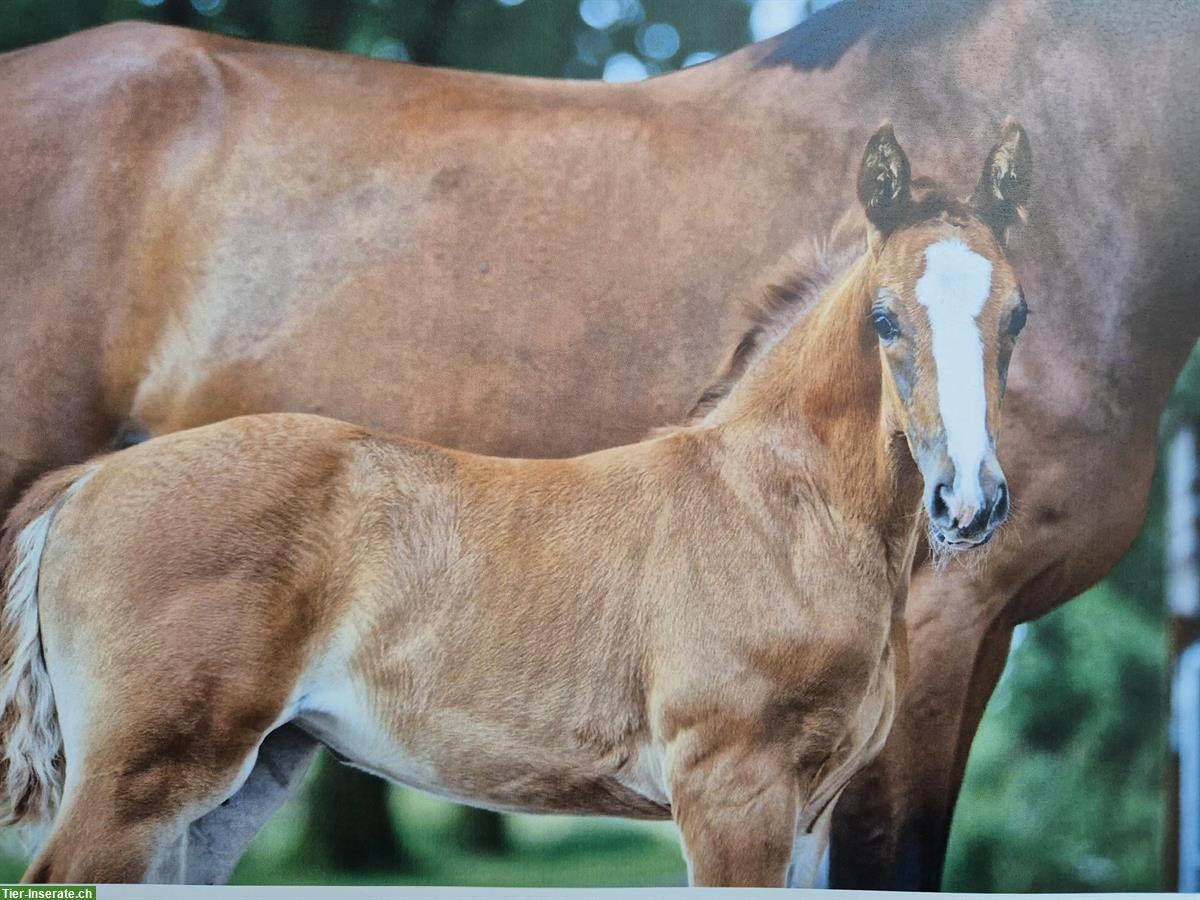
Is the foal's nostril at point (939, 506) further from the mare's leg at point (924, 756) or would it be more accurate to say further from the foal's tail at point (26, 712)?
the foal's tail at point (26, 712)

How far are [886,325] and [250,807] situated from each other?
1.77m

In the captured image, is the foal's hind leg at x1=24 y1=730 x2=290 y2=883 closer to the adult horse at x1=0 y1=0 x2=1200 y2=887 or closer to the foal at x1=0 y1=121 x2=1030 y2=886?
the foal at x1=0 y1=121 x2=1030 y2=886

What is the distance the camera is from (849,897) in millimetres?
3113

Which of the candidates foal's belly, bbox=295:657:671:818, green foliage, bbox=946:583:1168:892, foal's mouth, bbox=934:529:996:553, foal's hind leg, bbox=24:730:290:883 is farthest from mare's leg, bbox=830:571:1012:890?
foal's hind leg, bbox=24:730:290:883

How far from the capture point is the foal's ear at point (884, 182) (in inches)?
112

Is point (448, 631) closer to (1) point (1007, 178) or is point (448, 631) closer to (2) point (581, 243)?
(2) point (581, 243)

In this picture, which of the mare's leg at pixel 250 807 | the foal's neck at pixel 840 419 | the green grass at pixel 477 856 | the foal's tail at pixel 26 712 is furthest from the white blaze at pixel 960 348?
the foal's tail at pixel 26 712

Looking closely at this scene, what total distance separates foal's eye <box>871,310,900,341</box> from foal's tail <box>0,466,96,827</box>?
5.85ft

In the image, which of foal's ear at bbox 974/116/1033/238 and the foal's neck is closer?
the foal's neck

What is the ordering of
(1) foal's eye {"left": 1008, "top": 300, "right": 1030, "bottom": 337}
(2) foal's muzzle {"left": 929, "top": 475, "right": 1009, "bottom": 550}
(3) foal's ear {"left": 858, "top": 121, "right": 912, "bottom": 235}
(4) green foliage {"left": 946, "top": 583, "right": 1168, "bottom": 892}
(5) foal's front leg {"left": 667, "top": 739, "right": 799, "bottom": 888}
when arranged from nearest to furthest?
(2) foal's muzzle {"left": 929, "top": 475, "right": 1009, "bottom": 550}, (5) foal's front leg {"left": 667, "top": 739, "right": 799, "bottom": 888}, (1) foal's eye {"left": 1008, "top": 300, "right": 1030, "bottom": 337}, (3) foal's ear {"left": 858, "top": 121, "right": 912, "bottom": 235}, (4) green foliage {"left": 946, "top": 583, "right": 1168, "bottom": 892}

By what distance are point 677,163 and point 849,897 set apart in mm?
1836

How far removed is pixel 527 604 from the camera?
2.75m

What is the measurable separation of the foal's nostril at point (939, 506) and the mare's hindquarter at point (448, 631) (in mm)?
225

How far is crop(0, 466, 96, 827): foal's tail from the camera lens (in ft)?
8.83
